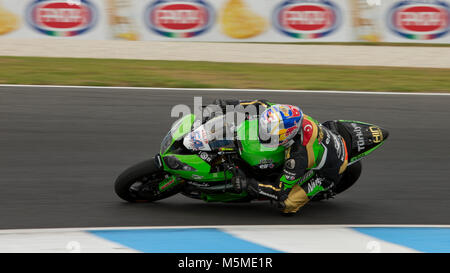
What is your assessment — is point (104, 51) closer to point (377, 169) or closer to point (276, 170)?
point (377, 169)

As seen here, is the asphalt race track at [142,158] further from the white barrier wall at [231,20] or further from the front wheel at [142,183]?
the white barrier wall at [231,20]

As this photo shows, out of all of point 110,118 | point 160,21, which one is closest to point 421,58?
point 160,21

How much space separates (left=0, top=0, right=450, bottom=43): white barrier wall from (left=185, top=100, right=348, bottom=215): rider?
8536 millimetres

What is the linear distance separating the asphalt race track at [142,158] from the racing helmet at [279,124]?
100 centimetres

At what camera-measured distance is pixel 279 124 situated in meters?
5.30

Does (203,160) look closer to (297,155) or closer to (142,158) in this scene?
(297,155)

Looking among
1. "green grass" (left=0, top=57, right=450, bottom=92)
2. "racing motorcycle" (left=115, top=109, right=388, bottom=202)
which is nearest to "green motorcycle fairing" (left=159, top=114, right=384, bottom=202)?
"racing motorcycle" (left=115, top=109, right=388, bottom=202)

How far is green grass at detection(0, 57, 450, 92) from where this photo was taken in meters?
11.1

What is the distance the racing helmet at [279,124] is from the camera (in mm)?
5309

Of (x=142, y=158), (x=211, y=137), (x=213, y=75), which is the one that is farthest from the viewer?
(x=213, y=75)

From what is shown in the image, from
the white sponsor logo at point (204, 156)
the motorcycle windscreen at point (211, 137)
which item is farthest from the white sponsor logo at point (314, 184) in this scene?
the white sponsor logo at point (204, 156)

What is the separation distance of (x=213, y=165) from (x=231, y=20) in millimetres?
9197

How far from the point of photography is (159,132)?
8562mm

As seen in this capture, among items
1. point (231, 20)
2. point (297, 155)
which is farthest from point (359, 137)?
point (231, 20)
